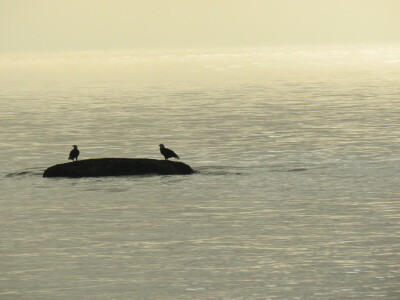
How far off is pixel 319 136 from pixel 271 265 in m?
32.3

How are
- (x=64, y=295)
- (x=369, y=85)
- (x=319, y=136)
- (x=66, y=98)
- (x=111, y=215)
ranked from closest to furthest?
(x=64, y=295) < (x=111, y=215) < (x=319, y=136) < (x=66, y=98) < (x=369, y=85)

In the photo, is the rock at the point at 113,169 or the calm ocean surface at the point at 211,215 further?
the rock at the point at 113,169

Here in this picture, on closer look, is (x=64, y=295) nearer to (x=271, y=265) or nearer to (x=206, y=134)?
(x=271, y=265)

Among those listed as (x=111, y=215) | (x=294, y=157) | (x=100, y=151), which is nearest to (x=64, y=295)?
(x=111, y=215)

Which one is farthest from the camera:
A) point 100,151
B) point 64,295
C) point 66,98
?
point 66,98

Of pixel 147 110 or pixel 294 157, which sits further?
pixel 147 110

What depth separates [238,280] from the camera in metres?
23.6

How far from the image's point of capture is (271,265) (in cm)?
2480

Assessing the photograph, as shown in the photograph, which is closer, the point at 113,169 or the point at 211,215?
the point at 211,215

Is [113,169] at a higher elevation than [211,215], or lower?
higher

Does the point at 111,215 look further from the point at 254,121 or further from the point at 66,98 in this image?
the point at 66,98

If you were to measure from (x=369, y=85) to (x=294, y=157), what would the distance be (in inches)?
3194

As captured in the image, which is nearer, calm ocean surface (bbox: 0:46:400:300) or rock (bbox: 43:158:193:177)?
calm ocean surface (bbox: 0:46:400:300)

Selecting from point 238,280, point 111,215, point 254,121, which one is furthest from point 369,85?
point 238,280
